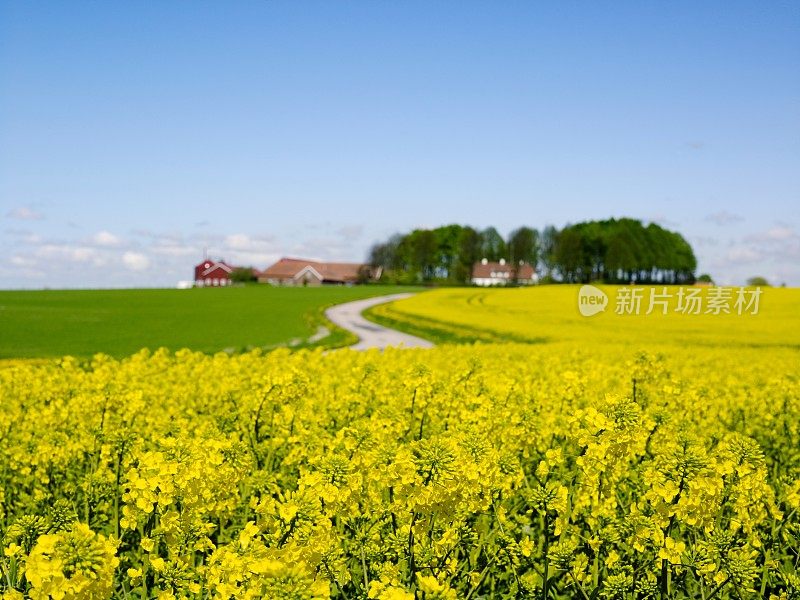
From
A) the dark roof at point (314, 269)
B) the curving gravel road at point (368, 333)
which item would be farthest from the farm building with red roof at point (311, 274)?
the curving gravel road at point (368, 333)

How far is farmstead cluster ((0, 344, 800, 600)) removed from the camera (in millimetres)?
3920

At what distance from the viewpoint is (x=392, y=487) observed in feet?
15.5

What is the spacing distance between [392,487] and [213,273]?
151076 mm

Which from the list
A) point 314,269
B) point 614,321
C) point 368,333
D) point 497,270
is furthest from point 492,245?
point 368,333

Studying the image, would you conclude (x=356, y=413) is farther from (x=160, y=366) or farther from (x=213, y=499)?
(x=160, y=366)

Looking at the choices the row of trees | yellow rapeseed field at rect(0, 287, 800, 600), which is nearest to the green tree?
the row of trees

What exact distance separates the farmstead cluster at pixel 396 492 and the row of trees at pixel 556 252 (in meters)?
113

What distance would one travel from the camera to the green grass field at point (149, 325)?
36.2m

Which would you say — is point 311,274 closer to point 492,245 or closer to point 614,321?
point 492,245

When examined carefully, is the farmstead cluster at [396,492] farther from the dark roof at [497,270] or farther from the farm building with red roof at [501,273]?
the dark roof at [497,270]

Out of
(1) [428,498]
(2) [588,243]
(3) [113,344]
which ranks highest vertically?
(2) [588,243]

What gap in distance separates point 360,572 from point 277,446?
2473mm

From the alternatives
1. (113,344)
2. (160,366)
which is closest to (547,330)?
(113,344)

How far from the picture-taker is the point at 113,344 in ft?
121
